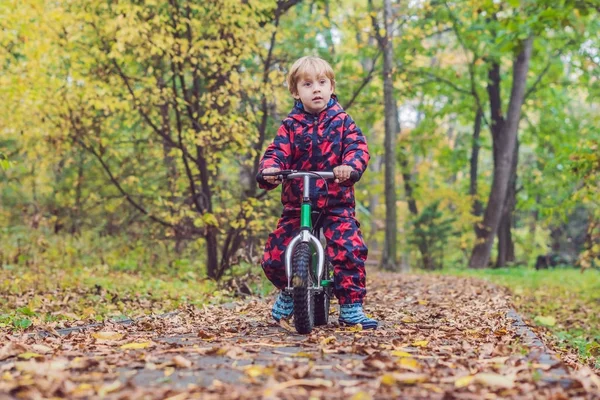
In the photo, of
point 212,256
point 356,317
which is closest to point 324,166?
point 356,317

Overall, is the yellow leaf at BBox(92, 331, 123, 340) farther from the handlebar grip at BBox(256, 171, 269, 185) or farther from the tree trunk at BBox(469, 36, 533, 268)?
the tree trunk at BBox(469, 36, 533, 268)

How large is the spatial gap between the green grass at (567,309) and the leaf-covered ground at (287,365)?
1.71 m

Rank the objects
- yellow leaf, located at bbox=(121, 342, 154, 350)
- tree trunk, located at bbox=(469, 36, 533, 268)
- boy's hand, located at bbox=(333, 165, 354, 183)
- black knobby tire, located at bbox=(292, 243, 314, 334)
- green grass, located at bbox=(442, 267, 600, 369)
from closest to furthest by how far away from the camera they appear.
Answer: yellow leaf, located at bbox=(121, 342, 154, 350) → black knobby tire, located at bbox=(292, 243, 314, 334) → boy's hand, located at bbox=(333, 165, 354, 183) → green grass, located at bbox=(442, 267, 600, 369) → tree trunk, located at bbox=(469, 36, 533, 268)

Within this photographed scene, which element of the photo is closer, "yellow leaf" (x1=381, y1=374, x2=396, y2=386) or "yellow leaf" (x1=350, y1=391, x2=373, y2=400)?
"yellow leaf" (x1=350, y1=391, x2=373, y2=400)

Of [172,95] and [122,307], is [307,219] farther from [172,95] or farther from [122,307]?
[172,95]

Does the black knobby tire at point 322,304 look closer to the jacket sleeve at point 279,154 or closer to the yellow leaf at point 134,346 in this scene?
the jacket sleeve at point 279,154

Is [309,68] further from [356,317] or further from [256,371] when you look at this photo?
[256,371]

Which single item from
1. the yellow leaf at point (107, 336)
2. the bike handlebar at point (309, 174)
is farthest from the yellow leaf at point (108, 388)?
the bike handlebar at point (309, 174)

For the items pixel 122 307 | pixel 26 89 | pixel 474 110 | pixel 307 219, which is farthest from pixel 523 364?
pixel 474 110

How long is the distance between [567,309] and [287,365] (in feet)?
26.3

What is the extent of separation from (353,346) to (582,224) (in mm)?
29460

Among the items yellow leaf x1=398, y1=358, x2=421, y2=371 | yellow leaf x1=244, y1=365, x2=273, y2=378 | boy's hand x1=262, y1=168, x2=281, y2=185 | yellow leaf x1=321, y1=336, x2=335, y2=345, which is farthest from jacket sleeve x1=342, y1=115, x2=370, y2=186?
yellow leaf x1=244, y1=365, x2=273, y2=378

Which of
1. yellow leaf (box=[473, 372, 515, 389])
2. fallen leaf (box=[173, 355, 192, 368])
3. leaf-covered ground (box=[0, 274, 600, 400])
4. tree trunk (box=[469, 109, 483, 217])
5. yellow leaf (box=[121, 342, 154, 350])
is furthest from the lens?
tree trunk (box=[469, 109, 483, 217])

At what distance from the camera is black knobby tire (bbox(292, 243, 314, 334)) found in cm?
425
